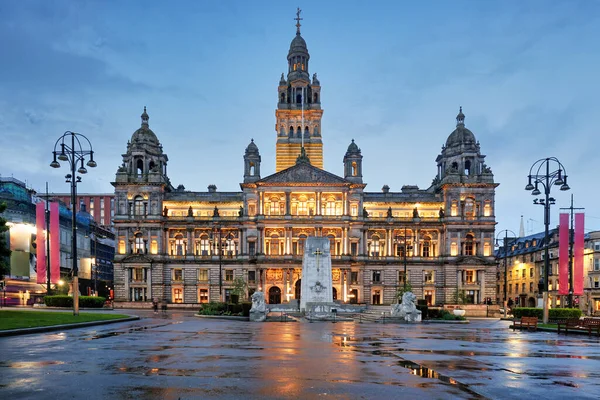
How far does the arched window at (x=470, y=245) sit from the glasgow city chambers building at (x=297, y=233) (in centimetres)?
18

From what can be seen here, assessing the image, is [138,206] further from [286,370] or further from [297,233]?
[286,370]

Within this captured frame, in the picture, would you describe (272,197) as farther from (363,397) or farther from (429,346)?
(363,397)

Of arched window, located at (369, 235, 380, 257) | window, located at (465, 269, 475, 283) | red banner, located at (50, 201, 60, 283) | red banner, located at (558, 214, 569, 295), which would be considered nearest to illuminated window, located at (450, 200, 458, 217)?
window, located at (465, 269, 475, 283)

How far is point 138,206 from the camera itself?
297 ft

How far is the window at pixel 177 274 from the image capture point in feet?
294

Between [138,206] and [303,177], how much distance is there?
29.7 m

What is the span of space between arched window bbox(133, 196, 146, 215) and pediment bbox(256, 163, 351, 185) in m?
20.9

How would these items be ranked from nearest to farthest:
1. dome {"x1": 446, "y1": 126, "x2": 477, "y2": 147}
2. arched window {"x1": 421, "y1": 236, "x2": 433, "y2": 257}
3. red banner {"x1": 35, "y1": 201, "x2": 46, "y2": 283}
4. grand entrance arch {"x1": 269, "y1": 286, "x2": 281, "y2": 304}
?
1. red banner {"x1": 35, "y1": 201, "x2": 46, "y2": 283}
2. grand entrance arch {"x1": 269, "y1": 286, "x2": 281, "y2": 304}
3. arched window {"x1": 421, "y1": 236, "x2": 433, "y2": 257}
4. dome {"x1": 446, "y1": 126, "x2": 477, "y2": 147}

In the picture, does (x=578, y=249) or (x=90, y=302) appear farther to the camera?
(x=90, y=302)

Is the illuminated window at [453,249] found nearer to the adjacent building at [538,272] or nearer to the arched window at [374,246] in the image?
the adjacent building at [538,272]

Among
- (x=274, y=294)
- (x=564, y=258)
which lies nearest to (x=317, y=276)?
(x=564, y=258)

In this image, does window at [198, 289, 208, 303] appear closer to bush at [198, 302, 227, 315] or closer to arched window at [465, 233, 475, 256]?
bush at [198, 302, 227, 315]

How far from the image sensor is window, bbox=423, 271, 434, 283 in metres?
89.5

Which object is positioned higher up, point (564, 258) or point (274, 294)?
point (564, 258)
